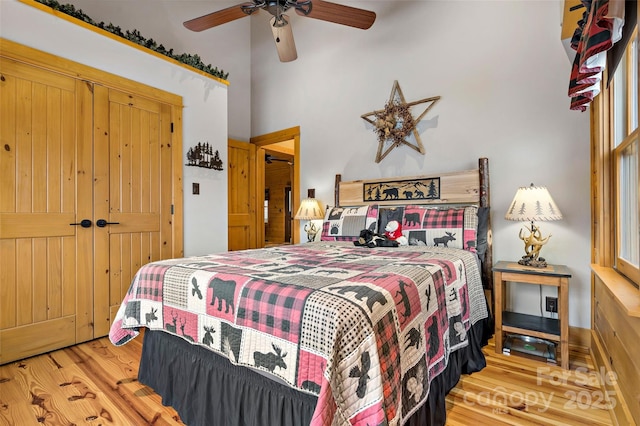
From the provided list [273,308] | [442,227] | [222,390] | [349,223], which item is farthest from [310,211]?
[273,308]

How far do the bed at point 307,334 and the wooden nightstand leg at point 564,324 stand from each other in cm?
48

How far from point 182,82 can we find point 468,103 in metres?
2.89

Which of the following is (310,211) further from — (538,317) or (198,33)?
(198,33)

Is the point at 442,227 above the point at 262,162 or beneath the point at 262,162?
beneath

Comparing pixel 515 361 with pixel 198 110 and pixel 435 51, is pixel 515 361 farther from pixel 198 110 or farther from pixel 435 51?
pixel 198 110

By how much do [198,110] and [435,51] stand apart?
8.41ft

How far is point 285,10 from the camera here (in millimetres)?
2393

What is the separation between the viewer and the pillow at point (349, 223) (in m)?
3.08

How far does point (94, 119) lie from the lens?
107 inches

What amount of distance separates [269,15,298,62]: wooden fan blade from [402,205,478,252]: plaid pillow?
1761mm

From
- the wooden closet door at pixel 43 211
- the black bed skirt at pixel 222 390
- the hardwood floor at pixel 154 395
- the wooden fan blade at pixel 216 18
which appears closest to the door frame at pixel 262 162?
the wooden fan blade at pixel 216 18

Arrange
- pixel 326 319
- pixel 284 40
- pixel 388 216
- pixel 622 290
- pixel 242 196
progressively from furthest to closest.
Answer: pixel 242 196 < pixel 388 216 < pixel 284 40 < pixel 622 290 < pixel 326 319

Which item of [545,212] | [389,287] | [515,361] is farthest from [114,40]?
[515,361]

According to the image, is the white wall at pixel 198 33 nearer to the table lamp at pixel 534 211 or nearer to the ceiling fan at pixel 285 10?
the ceiling fan at pixel 285 10
